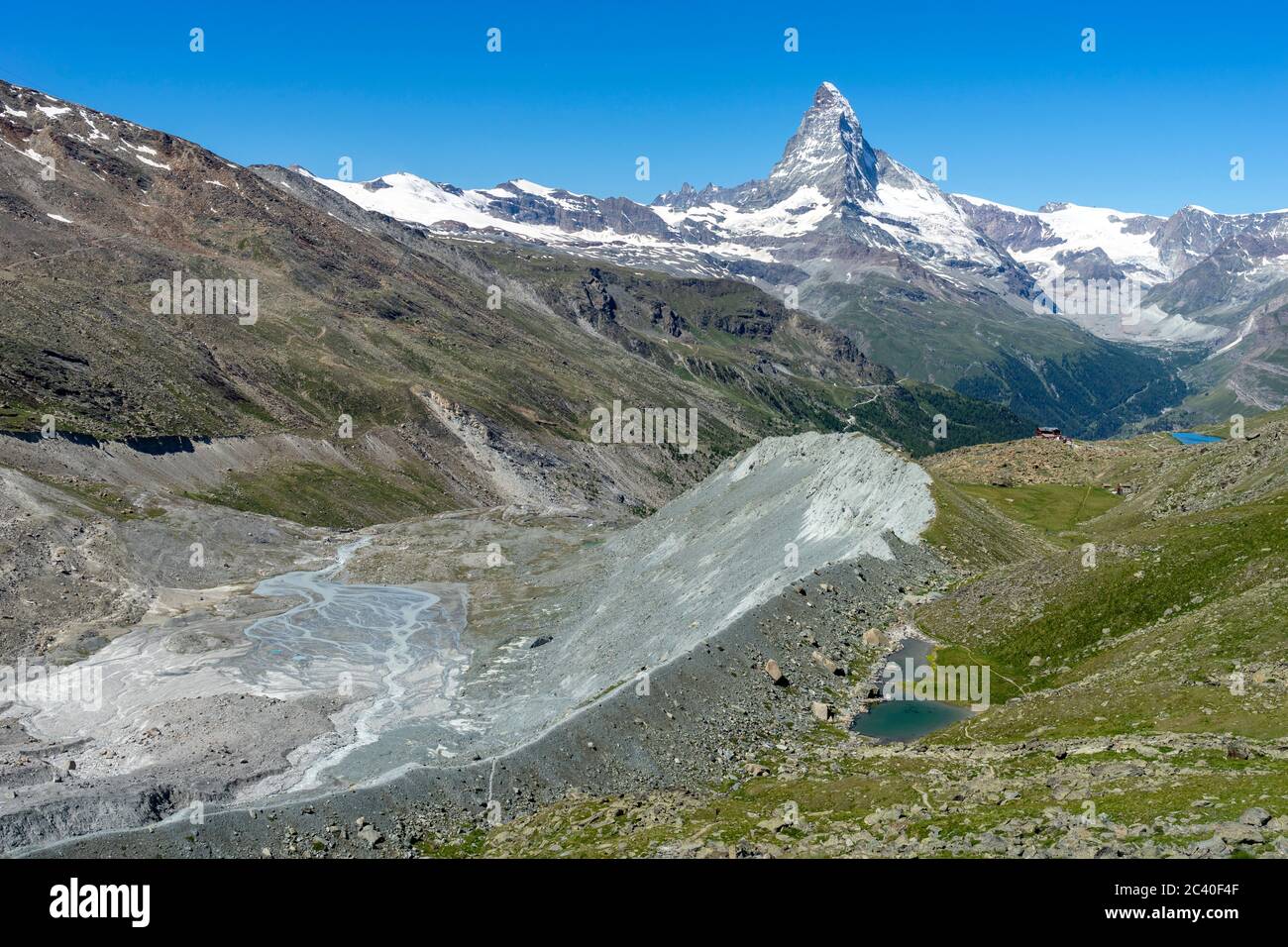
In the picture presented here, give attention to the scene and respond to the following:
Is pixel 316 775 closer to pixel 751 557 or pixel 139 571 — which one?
pixel 751 557

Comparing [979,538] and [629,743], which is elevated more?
[979,538]

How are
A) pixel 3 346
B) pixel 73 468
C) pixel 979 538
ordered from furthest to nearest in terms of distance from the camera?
pixel 3 346 → pixel 73 468 → pixel 979 538

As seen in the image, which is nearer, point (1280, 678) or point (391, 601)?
point (1280, 678)

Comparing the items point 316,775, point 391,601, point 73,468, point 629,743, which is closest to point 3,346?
point 73,468

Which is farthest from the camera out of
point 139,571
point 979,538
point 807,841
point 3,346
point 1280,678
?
point 3,346

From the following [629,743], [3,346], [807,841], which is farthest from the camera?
[3,346]

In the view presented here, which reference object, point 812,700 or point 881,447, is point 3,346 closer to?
point 881,447

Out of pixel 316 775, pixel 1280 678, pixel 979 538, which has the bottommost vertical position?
pixel 316 775

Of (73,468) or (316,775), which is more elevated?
(73,468)
